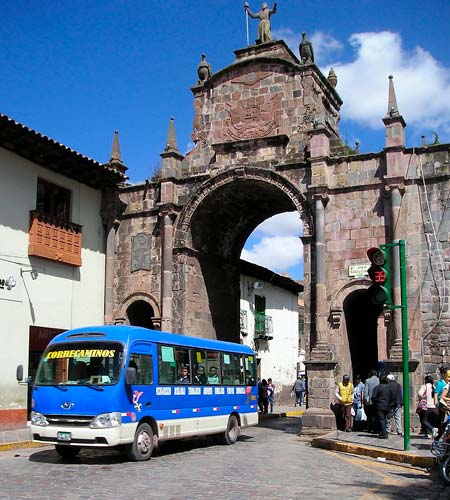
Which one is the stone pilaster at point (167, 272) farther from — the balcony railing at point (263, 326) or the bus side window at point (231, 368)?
the balcony railing at point (263, 326)

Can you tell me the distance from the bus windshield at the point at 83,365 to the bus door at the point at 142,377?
13.2 inches

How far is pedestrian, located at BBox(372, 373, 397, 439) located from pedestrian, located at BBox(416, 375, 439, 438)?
80cm

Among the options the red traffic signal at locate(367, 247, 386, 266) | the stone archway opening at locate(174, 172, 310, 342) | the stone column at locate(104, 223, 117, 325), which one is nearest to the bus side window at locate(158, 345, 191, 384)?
the red traffic signal at locate(367, 247, 386, 266)

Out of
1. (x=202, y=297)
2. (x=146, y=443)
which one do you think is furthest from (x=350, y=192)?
(x=146, y=443)

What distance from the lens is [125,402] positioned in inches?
492

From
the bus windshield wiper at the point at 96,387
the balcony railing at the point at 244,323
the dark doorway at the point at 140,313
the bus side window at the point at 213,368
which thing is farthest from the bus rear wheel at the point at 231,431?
the balcony railing at the point at 244,323

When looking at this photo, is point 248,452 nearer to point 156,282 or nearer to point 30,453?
point 30,453

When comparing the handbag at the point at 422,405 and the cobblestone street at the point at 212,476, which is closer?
the cobblestone street at the point at 212,476

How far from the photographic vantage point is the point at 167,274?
2272 cm

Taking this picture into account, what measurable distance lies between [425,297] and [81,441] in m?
10.8

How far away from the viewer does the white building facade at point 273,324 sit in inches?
1455

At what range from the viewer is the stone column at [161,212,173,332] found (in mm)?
22453

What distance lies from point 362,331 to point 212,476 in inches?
529

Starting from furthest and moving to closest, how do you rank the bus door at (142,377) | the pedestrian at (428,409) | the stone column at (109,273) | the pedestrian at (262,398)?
the pedestrian at (262,398)
the stone column at (109,273)
the pedestrian at (428,409)
the bus door at (142,377)
